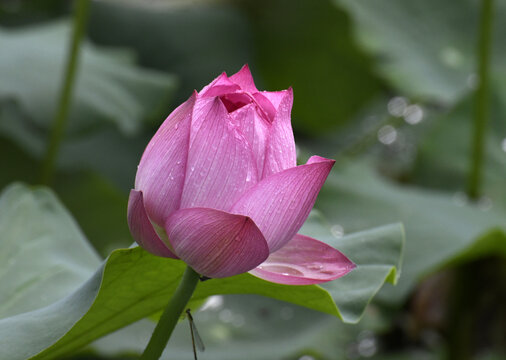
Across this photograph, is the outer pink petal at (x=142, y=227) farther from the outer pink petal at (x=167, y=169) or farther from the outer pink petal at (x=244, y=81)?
the outer pink petal at (x=244, y=81)

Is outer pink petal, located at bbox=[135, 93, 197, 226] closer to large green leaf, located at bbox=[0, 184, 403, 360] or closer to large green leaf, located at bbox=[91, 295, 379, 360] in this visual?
large green leaf, located at bbox=[0, 184, 403, 360]

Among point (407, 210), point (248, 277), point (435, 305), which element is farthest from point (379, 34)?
point (248, 277)

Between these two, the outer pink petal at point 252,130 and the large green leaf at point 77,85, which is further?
the large green leaf at point 77,85

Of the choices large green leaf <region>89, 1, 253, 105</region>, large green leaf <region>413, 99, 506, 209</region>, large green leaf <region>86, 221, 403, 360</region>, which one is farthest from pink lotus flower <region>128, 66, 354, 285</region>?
large green leaf <region>89, 1, 253, 105</region>

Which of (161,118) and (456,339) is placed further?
(161,118)

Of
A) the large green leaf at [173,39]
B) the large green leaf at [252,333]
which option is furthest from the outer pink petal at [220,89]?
the large green leaf at [173,39]

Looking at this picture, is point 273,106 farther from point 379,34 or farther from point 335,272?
point 379,34
